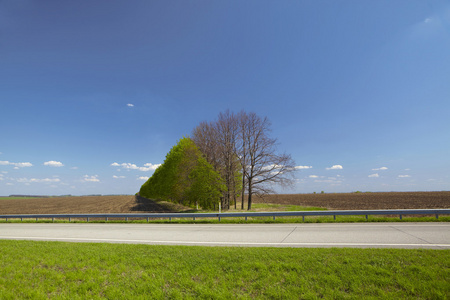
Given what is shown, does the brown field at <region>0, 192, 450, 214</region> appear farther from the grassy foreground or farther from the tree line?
the grassy foreground

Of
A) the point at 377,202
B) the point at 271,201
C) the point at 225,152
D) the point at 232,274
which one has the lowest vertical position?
the point at 271,201

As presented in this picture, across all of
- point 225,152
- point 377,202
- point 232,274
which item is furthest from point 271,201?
point 232,274

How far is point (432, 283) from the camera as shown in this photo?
15.4 ft

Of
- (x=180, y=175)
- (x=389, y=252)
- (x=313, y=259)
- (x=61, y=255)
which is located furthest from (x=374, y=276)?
(x=180, y=175)

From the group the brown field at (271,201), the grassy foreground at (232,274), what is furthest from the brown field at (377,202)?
the grassy foreground at (232,274)

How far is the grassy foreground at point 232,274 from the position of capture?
4762mm

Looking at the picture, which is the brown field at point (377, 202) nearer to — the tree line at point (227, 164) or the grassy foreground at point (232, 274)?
the tree line at point (227, 164)

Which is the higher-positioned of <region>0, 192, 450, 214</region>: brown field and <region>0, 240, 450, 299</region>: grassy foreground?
<region>0, 240, 450, 299</region>: grassy foreground

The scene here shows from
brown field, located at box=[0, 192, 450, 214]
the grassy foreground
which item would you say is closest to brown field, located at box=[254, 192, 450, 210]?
brown field, located at box=[0, 192, 450, 214]

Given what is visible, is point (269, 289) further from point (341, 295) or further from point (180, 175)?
point (180, 175)

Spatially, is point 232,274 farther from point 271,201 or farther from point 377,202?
point 271,201

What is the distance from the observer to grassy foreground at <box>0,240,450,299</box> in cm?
476

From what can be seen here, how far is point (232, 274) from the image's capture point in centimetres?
557

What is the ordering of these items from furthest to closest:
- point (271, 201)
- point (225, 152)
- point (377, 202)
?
1. point (271, 201)
2. point (377, 202)
3. point (225, 152)
